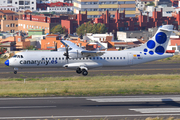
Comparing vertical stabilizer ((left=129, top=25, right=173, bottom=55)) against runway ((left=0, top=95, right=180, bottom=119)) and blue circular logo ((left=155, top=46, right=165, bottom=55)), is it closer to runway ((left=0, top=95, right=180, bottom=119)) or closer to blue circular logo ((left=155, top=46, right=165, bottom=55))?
blue circular logo ((left=155, top=46, right=165, bottom=55))

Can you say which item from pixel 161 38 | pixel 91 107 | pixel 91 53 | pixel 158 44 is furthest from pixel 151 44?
pixel 91 107

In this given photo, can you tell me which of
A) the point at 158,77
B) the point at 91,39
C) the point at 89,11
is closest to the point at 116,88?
the point at 158,77

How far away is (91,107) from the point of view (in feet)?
A: 79.5

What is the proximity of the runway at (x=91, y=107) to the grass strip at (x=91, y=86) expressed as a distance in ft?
7.33

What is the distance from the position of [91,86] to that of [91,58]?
10079 millimetres

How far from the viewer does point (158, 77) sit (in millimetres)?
39531

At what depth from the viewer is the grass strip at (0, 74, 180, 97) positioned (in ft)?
98.7

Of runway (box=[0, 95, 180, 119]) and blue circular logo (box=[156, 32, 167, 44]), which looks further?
blue circular logo (box=[156, 32, 167, 44])

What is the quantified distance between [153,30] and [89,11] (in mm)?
66018

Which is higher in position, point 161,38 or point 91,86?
point 161,38

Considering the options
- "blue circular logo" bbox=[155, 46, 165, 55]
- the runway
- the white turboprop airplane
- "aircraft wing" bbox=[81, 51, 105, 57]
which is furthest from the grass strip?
"blue circular logo" bbox=[155, 46, 165, 55]

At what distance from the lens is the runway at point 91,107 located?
72.3 ft

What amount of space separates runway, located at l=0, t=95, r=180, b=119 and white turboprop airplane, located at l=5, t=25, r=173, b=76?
1528 centimetres

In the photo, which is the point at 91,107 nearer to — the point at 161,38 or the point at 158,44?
the point at 158,44
